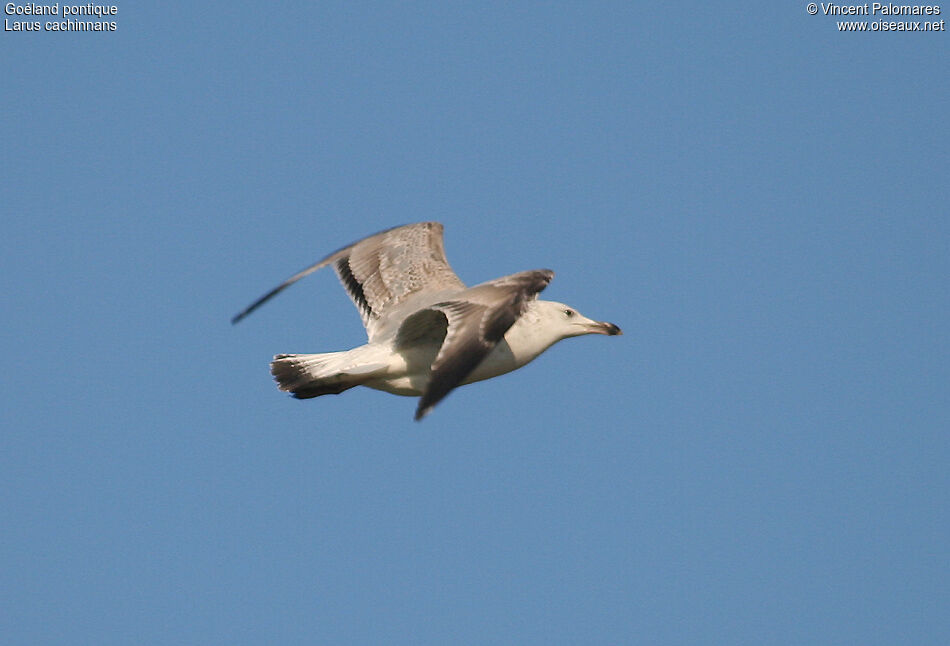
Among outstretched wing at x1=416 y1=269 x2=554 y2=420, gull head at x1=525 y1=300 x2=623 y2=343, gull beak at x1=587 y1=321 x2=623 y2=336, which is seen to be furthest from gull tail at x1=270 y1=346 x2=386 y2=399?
gull beak at x1=587 y1=321 x2=623 y2=336

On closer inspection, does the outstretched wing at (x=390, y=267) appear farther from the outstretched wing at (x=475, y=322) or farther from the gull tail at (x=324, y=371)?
the outstretched wing at (x=475, y=322)

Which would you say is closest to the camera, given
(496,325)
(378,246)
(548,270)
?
(496,325)

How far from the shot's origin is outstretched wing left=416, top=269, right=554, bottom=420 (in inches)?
377

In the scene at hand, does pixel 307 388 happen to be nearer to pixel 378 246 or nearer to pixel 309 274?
pixel 309 274

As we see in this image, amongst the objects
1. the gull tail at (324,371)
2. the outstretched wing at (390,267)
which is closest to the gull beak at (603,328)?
the outstretched wing at (390,267)

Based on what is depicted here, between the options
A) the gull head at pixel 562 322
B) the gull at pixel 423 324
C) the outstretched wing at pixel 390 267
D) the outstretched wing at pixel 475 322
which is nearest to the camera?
the outstretched wing at pixel 475 322

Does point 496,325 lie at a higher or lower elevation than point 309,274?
lower

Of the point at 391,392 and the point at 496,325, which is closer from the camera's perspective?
the point at 496,325

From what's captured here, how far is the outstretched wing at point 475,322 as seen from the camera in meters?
9.57

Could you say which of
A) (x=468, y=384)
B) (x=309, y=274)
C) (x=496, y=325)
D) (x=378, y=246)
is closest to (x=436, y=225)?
(x=378, y=246)

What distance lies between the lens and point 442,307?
10.6 metres

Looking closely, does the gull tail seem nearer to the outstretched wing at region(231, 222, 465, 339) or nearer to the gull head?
the outstretched wing at region(231, 222, 465, 339)

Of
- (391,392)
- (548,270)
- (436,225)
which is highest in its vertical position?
(436,225)

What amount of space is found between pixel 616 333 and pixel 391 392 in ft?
7.03
